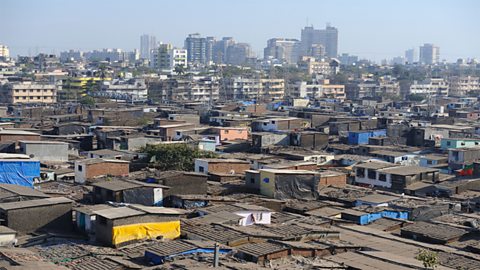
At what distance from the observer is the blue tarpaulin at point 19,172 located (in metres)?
12.7

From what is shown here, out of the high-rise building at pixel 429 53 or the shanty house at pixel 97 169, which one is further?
the high-rise building at pixel 429 53

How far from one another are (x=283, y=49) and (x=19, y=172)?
93.1 m

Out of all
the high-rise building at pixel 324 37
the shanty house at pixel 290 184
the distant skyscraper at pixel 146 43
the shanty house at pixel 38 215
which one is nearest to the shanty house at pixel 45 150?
the shanty house at pixel 290 184

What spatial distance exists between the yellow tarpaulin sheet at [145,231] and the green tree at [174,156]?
537 centimetres

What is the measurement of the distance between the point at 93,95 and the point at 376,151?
79.3 feet

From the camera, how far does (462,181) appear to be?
14.3m

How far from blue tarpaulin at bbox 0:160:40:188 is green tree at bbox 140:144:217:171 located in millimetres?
2762

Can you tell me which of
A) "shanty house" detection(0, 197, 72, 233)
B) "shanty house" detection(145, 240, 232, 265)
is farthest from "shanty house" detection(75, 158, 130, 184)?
"shanty house" detection(145, 240, 232, 265)

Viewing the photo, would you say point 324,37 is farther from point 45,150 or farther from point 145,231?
point 145,231

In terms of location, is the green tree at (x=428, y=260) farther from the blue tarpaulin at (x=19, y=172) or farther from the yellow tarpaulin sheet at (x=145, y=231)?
the blue tarpaulin at (x=19, y=172)

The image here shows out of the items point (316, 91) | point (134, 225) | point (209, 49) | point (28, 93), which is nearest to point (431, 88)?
point (316, 91)

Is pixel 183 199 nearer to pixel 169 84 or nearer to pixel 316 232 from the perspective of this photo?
pixel 316 232

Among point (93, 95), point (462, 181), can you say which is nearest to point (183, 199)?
point (462, 181)

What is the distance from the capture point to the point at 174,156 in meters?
15.0
